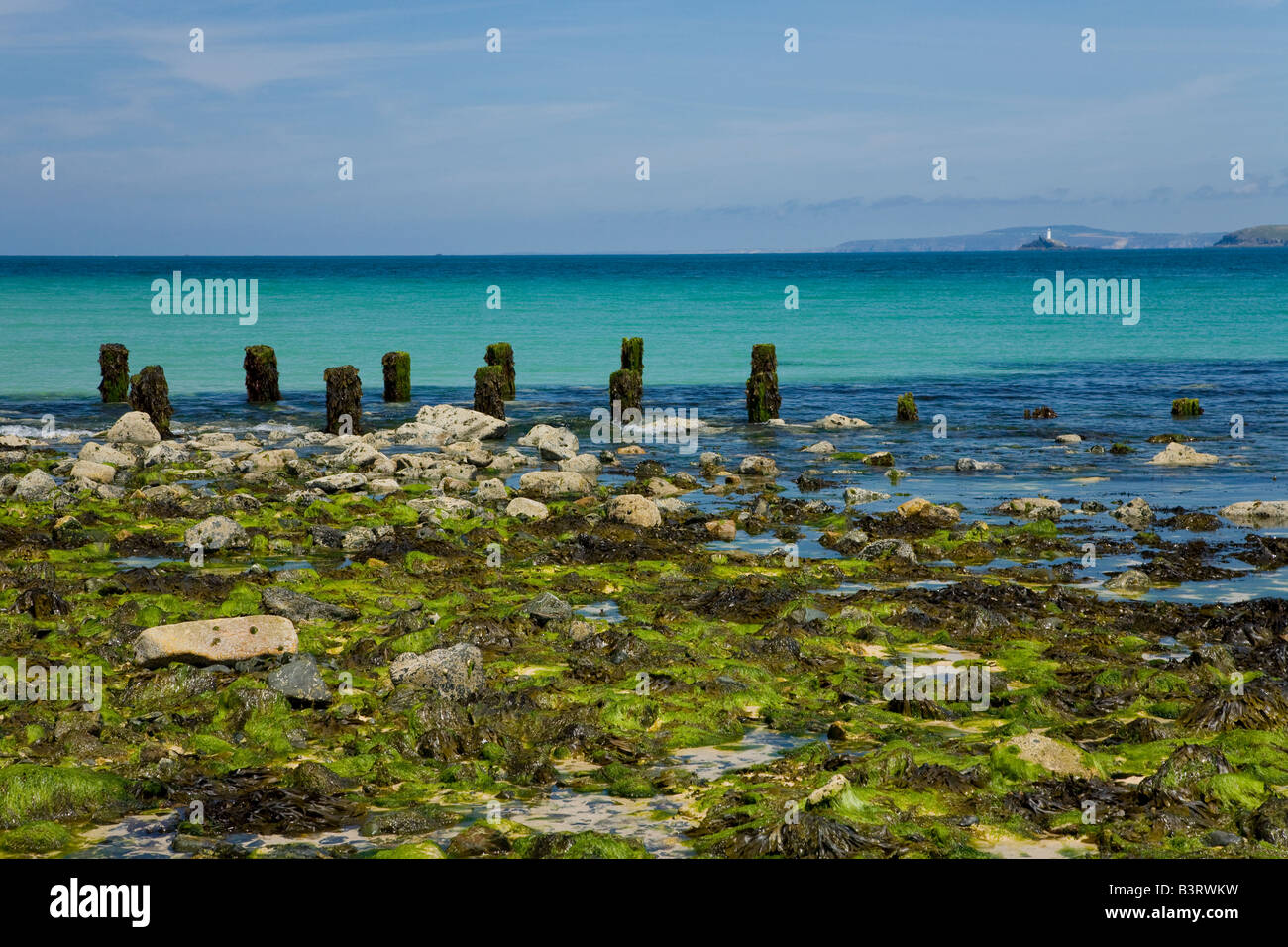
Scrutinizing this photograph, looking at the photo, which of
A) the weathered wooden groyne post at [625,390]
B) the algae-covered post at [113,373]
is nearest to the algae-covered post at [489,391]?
the weathered wooden groyne post at [625,390]

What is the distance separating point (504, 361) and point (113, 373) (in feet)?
33.3

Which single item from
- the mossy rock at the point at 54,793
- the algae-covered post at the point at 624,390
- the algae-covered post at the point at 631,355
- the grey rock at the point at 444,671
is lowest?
the mossy rock at the point at 54,793

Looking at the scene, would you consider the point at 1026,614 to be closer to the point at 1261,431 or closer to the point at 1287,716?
the point at 1287,716

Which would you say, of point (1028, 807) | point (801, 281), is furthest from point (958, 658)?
point (801, 281)

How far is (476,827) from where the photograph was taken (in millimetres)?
7340

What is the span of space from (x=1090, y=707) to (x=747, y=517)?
24.8 feet

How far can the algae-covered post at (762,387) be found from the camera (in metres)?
28.4

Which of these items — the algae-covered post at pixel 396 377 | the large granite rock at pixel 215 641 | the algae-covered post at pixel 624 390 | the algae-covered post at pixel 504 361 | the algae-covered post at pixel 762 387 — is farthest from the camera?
the algae-covered post at pixel 396 377

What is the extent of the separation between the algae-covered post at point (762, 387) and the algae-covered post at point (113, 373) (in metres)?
16.3

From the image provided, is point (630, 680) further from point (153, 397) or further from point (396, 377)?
point (396, 377)

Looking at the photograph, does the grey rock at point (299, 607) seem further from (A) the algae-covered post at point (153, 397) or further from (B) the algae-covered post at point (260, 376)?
(B) the algae-covered post at point (260, 376)

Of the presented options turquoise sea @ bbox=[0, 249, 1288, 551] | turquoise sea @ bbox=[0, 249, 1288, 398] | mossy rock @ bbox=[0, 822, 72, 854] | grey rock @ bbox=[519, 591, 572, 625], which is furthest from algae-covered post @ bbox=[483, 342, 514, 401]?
mossy rock @ bbox=[0, 822, 72, 854]

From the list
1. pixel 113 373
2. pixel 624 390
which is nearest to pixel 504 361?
pixel 624 390

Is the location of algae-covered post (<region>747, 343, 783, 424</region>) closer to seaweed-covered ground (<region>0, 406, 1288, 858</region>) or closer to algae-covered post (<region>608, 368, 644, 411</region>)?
algae-covered post (<region>608, 368, 644, 411</region>)
